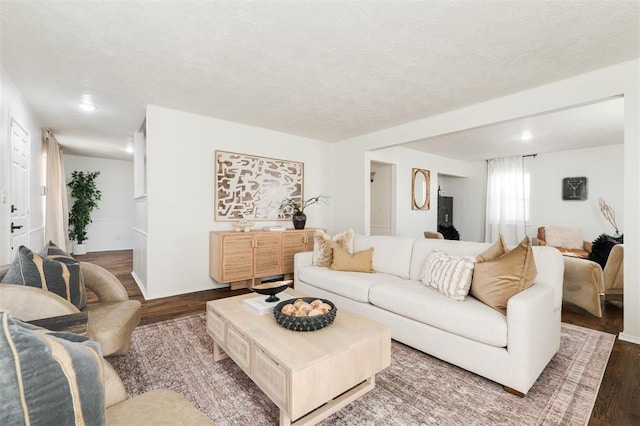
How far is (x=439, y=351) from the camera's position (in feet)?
6.86

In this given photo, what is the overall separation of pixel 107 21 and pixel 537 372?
3.59m

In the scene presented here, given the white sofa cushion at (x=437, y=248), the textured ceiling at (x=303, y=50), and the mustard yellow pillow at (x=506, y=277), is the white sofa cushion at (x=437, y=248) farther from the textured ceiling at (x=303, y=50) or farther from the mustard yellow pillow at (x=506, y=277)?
the textured ceiling at (x=303, y=50)

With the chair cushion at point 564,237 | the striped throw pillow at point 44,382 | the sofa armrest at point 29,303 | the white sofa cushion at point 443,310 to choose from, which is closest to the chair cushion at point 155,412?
the striped throw pillow at point 44,382

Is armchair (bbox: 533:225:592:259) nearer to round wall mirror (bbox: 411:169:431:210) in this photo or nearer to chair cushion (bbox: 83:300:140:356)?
round wall mirror (bbox: 411:169:431:210)

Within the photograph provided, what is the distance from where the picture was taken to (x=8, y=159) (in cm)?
278

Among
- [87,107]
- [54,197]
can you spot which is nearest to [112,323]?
[87,107]

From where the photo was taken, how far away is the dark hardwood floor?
163 cm

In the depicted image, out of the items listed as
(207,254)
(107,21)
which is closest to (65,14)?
(107,21)

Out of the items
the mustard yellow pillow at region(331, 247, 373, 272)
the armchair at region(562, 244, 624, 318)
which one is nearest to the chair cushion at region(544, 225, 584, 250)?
the armchair at region(562, 244, 624, 318)

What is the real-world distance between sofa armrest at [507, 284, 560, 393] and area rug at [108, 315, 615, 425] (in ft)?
0.44

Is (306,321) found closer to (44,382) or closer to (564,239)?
(44,382)

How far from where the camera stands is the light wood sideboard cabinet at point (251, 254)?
380cm

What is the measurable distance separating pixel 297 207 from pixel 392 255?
2139 millimetres

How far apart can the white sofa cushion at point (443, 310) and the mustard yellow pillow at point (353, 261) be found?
0.53 meters
